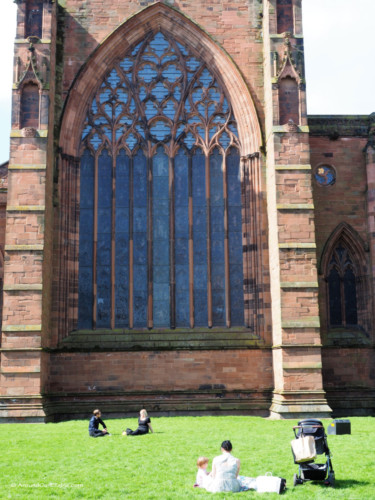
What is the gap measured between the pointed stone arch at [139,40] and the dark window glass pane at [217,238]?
1.04 m

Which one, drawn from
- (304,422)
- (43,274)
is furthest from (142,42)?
(304,422)

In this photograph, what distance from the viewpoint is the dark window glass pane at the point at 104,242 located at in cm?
1942

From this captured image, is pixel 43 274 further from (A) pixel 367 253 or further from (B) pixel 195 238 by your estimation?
(A) pixel 367 253

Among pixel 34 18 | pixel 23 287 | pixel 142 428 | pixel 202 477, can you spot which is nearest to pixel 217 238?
pixel 23 287

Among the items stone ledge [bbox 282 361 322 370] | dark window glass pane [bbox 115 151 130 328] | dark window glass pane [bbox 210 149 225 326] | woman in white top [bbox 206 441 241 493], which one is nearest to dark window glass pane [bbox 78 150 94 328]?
dark window glass pane [bbox 115 151 130 328]

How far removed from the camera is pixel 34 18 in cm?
1989

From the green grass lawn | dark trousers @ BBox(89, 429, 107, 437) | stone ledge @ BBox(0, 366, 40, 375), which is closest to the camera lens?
the green grass lawn

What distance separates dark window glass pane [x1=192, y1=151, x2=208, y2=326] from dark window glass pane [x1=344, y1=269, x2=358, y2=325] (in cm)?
467

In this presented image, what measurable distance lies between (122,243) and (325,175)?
7.05 metres

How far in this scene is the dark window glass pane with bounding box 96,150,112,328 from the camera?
19422 mm

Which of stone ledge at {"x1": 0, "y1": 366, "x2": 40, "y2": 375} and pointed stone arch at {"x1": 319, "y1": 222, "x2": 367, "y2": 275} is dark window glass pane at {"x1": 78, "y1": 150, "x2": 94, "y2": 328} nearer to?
stone ledge at {"x1": 0, "y1": 366, "x2": 40, "y2": 375}

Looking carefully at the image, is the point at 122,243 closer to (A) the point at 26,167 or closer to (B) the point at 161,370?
(A) the point at 26,167

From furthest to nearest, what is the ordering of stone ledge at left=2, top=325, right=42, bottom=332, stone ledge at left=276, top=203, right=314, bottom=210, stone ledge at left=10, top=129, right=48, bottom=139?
1. stone ledge at left=10, top=129, right=48, bottom=139
2. stone ledge at left=276, top=203, right=314, bottom=210
3. stone ledge at left=2, top=325, right=42, bottom=332

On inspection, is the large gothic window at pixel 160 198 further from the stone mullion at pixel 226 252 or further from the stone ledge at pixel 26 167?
the stone ledge at pixel 26 167
